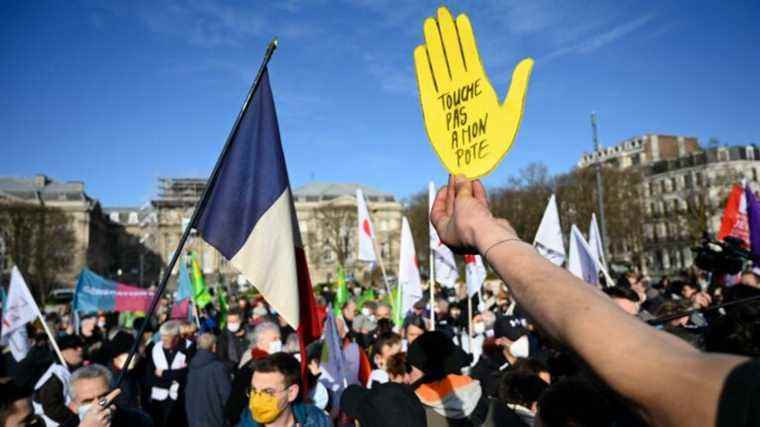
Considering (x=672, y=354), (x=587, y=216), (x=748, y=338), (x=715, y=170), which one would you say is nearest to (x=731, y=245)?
(x=748, y=338)

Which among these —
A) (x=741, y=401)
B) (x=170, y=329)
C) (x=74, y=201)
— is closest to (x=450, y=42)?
(x=741, y=401)

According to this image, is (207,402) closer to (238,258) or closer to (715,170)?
(238,258)

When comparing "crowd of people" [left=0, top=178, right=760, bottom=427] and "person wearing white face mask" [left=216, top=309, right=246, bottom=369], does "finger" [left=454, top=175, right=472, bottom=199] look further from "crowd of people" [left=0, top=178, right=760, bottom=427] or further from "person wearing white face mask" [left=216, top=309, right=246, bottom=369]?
"person wearing white face mask" [left=216, top=309, right=246, bottom=369]

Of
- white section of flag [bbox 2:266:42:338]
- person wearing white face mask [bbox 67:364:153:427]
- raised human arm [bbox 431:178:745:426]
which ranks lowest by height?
person wearing white face mask [bbox 67:364:153:427]

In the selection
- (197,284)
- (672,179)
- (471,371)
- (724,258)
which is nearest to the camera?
(724,258)

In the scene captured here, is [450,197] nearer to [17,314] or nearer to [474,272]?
[474,272]

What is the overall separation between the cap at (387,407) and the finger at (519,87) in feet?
6.43

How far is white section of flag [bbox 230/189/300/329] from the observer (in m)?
3.48

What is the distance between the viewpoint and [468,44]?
182 centimetres

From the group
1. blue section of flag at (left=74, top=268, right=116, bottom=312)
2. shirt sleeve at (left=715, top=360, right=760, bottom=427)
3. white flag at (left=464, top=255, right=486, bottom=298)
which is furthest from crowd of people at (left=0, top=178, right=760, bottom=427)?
blue section of flag at (left=74, top=268, right=116, bottom=312)

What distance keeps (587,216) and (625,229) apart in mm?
4204

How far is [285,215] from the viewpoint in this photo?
367 centimetres

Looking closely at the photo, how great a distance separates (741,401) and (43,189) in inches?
3849

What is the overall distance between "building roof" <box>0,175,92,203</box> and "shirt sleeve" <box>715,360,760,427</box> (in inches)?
3637
